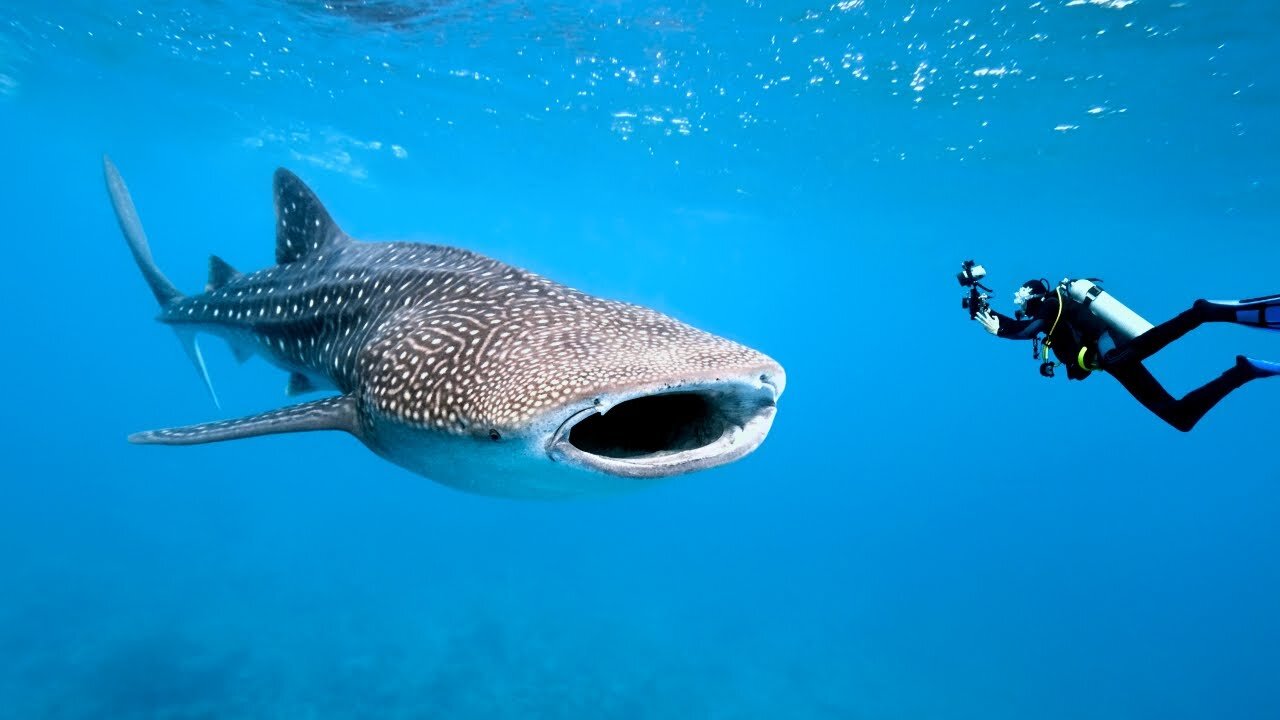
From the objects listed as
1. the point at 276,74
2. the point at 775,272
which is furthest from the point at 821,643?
the point at 775,272

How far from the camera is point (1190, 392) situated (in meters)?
4.29

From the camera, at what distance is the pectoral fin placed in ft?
12.5

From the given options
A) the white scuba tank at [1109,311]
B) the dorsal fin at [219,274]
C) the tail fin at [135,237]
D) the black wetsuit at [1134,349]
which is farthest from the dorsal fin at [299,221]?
the white scuba tank at [1109,311]

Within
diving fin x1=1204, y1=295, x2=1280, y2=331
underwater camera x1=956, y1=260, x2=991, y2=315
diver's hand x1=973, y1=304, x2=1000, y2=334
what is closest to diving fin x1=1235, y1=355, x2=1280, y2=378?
diving fin x1=1204, y1=295, x2=1280, y2=331

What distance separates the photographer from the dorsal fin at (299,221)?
20.0 ft

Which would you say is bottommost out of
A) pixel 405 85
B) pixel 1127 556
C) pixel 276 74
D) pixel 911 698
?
pixel 911 698

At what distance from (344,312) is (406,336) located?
5.33ft

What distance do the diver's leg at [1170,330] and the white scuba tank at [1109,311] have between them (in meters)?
0.11

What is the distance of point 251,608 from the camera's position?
16.6 metres

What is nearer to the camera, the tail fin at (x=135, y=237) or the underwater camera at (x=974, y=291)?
the underwater camera at (x=974, y=291)

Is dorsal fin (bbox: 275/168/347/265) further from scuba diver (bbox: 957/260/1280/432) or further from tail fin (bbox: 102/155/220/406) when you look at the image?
scuba diver (bbox: 957/260/1280/432)

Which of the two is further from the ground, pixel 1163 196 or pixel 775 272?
pixel 775 272

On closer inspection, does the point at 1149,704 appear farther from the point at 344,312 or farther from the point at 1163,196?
the point at 344,312

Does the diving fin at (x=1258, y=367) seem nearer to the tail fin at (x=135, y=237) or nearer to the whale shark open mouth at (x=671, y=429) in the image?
the whale shark open mouth at (x=671, y=429)
